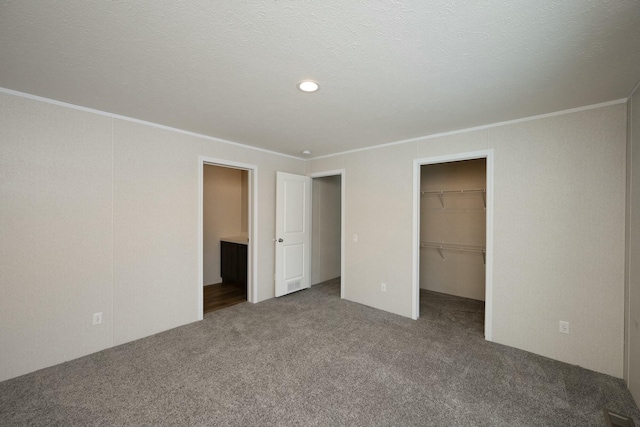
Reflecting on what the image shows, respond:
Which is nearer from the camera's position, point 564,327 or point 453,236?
point 564,327

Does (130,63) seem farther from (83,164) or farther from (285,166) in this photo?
(285,166)

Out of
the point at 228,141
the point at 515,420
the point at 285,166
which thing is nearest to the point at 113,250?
the point at 228,141

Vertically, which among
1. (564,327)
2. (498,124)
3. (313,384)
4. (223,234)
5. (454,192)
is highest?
(498,124)

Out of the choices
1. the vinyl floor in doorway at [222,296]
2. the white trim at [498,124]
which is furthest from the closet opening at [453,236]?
the vinyl floor in doorway at [222,296]

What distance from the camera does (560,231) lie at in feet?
8.56

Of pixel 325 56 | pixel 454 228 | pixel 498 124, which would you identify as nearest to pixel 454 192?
pixel 454 228

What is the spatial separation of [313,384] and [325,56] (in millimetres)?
2420

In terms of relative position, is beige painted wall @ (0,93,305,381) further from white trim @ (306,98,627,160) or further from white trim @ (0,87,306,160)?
white trim @ (306,98,627,160)

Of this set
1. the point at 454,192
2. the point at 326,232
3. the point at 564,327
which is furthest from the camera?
the point at 326,232

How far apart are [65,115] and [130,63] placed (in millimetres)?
1308

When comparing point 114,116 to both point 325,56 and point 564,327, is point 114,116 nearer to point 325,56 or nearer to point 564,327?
point 325,56

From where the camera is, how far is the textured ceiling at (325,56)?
1339mm

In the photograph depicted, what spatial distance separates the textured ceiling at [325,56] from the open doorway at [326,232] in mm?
2648

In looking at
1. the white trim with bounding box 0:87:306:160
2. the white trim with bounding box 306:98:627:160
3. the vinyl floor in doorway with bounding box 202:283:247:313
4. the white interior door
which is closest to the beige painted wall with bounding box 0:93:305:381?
the white trim with bounding box 0:87:306:160
